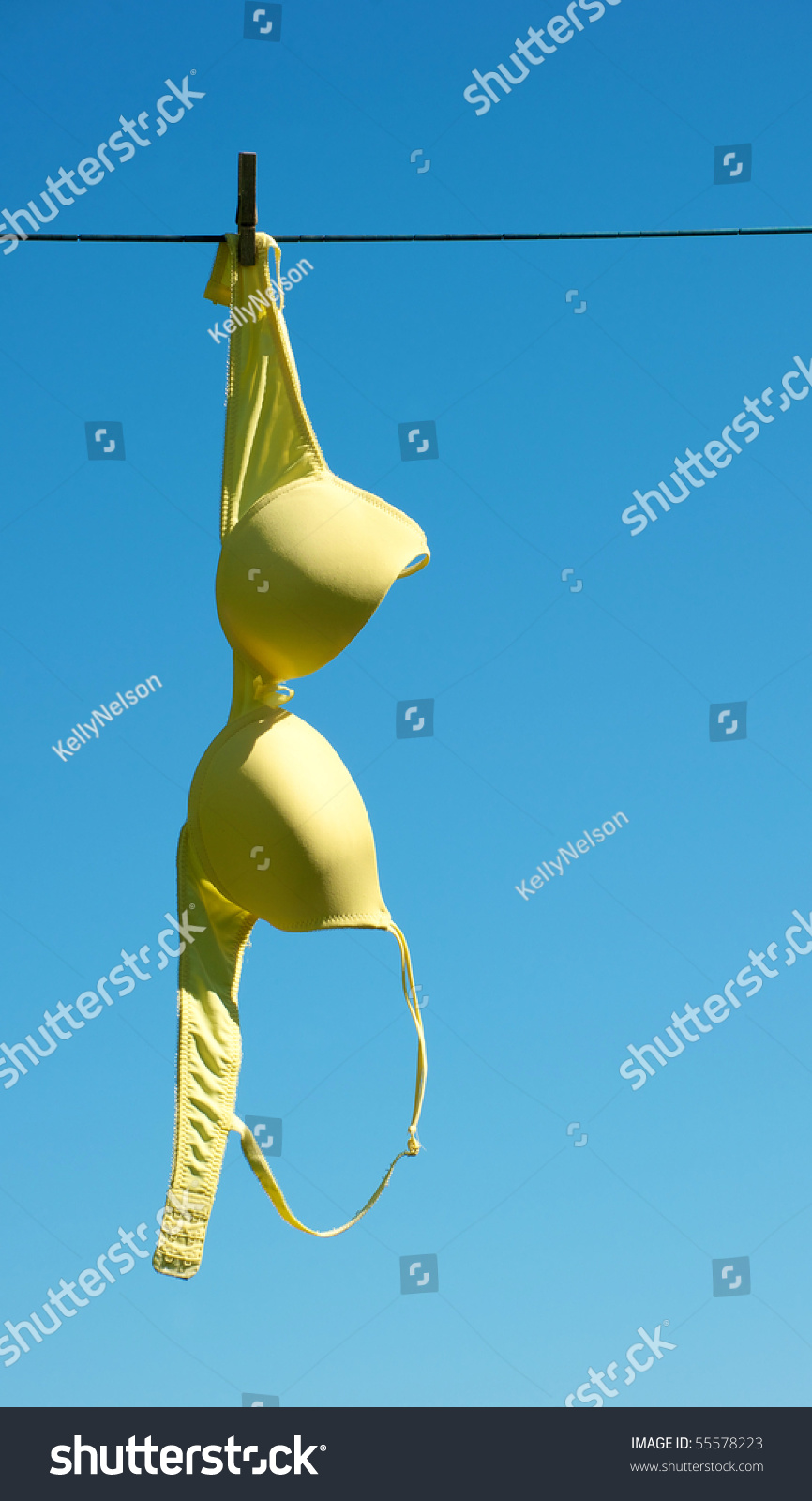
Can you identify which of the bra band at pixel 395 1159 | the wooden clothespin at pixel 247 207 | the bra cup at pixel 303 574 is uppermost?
the wooden clothespin at pixel 247 207

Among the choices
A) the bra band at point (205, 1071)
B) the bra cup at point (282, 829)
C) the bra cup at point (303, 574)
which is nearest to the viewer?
the bra band at point (205, 1071)

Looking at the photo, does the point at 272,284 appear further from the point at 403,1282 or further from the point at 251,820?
the point at 403,1282

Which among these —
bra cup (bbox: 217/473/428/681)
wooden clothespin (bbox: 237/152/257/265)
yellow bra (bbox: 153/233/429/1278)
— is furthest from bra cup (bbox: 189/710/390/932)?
wooden clothespin (bbox: 237/152/257/265)

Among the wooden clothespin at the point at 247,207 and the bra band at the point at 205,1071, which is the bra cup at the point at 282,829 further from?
the wooden clothespin at the point at 247,207

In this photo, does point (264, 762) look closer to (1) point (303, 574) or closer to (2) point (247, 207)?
(1) point (303, 574)

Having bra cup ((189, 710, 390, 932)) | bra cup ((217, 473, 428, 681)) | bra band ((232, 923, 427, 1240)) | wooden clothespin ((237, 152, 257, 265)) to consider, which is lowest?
bra band ((232, 923, 427, 1240))

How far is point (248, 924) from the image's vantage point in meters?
6.72

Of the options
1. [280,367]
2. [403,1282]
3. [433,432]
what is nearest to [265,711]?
[280,367]

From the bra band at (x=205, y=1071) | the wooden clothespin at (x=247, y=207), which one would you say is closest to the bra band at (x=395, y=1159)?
the bra band at (x=205, y=1071)

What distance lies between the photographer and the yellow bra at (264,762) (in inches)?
253

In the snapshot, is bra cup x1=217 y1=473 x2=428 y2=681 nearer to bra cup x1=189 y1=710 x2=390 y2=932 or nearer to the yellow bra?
the yellow bra

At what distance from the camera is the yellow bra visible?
6414mm

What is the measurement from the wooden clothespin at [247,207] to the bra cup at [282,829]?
6.66 ft

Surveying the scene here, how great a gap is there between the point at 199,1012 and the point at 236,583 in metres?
1.82
